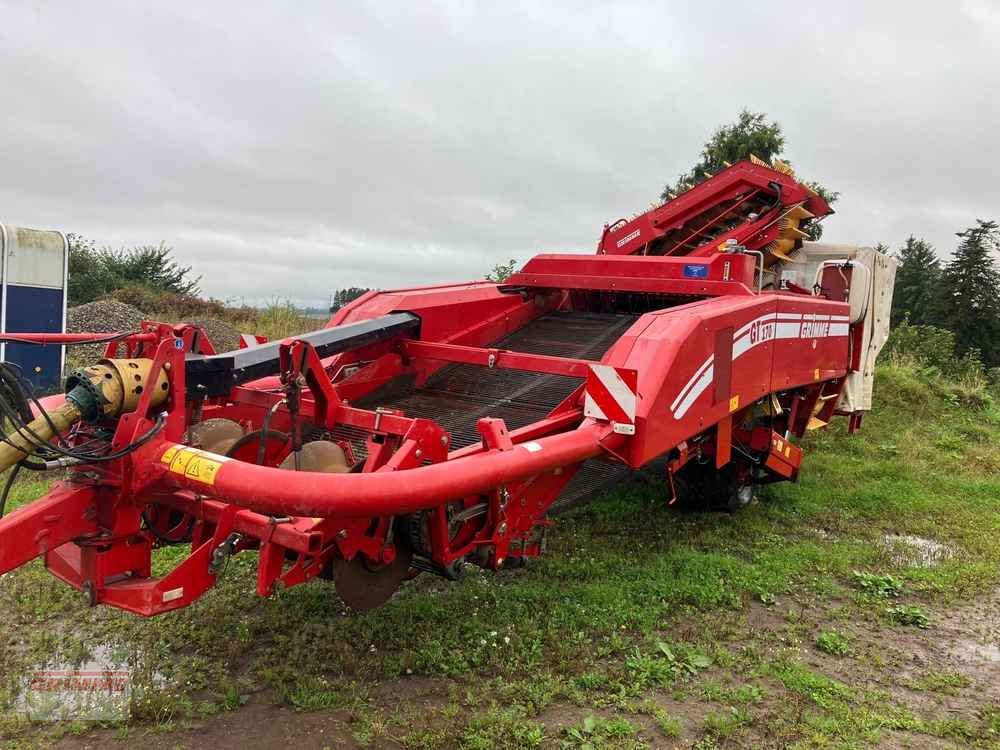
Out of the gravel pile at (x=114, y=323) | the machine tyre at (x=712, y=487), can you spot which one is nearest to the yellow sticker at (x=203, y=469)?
the machine tyre at (x=712, y=487)

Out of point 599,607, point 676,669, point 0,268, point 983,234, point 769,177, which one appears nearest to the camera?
point 676,669

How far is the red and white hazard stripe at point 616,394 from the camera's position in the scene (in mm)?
3348

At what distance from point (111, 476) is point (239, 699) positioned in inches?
41.2

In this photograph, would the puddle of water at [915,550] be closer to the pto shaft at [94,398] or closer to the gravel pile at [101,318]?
the pto shaft at [94,398]

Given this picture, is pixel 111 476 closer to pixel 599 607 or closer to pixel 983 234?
pixel 599 607

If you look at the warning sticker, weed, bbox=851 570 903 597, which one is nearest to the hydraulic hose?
the warning sticker

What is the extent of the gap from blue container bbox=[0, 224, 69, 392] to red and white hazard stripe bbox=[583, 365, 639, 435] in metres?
6.33

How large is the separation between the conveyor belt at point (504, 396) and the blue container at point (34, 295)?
15.8 feet

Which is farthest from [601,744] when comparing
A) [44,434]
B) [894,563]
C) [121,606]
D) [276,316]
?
[276,316]

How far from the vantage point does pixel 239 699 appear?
10.1ft

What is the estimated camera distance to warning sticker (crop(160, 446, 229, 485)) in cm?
252

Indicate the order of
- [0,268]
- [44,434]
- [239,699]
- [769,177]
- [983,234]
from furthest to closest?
[983,234], [0,268], [769,177], [239,699], [44,434]

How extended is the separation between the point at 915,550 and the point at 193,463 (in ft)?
16.4

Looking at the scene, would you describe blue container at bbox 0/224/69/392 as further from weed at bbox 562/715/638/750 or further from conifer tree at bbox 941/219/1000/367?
conifer tree at bbox 941/219/1000/367
